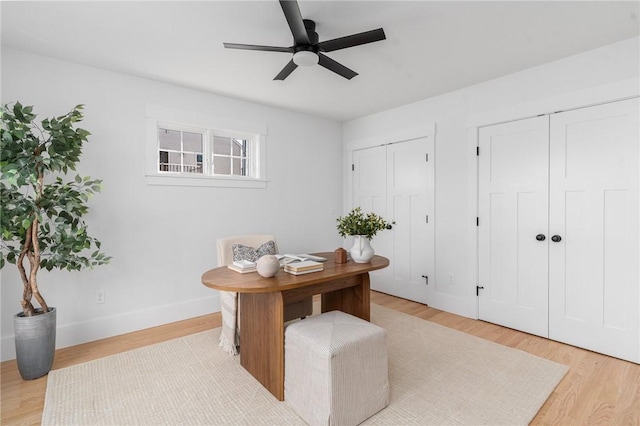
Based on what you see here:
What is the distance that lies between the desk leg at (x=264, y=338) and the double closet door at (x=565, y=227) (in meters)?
Result: 2.42

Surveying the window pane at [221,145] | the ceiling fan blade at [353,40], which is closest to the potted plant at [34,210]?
the window pane at [221,145]

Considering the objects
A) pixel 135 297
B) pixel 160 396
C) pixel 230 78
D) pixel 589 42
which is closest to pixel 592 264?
pixel 589 42

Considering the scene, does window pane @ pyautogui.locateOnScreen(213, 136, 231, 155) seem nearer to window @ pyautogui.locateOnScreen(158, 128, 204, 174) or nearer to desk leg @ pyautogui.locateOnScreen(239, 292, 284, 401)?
window @ pyautogui.locateOnScreen(158, 128, 204, 174)

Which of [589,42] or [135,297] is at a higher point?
[589,42]

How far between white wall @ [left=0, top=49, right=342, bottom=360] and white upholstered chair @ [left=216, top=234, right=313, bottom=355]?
0.85 meters

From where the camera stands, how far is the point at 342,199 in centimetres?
489

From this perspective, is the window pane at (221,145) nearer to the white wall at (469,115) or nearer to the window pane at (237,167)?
the window pane at (237,167)

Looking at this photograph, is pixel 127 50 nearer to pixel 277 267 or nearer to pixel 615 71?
pixel 277 267

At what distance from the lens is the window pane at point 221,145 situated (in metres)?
3.68

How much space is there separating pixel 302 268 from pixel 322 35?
172cm

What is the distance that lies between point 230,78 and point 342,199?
245 cm

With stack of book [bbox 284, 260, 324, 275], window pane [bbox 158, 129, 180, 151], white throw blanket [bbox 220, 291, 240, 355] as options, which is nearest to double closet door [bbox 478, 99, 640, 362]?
stack of book [bbox 284, 260, 324, 275]

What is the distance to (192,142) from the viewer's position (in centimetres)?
353

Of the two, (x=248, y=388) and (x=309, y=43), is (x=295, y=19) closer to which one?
(x=309, y=43)
